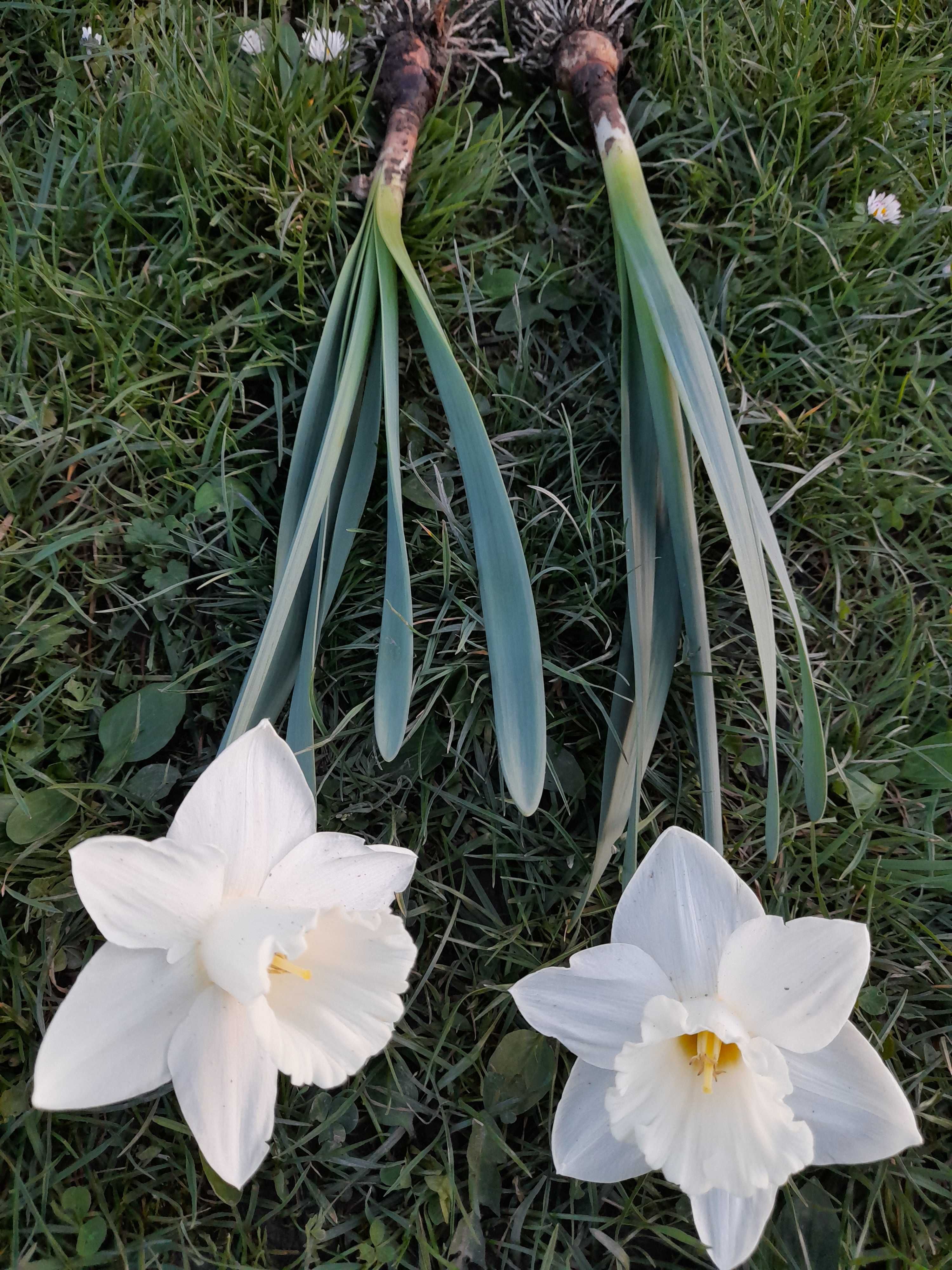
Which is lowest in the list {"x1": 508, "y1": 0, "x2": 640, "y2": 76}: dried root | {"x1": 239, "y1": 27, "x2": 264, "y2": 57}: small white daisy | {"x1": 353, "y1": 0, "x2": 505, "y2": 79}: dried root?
{"x1": 508, "y1": 0, "x2": 640, "y2": 76}: dried root

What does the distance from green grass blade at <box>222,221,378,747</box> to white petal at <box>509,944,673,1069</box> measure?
493 millimetres

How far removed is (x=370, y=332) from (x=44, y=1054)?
1113 mm

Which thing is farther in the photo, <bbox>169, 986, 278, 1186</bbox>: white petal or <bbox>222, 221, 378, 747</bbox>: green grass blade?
<bbox>222, 221, 378, 747</bbox>: green grass blade

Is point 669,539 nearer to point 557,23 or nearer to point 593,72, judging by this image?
point 593,72

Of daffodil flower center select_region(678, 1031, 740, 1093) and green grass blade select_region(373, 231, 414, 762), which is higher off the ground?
green grass blade select_region(373, 231, 414, 762)

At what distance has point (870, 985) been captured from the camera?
1.30m

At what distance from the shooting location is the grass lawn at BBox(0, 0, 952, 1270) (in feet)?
3.96

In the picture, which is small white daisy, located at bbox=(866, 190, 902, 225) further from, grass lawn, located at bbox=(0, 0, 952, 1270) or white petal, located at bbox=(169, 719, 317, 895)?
white petal, located at bbox=(169, 719, 317, 895)

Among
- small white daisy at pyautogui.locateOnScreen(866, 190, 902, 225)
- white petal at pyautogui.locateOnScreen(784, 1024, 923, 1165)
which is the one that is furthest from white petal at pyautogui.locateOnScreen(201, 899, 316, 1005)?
small white daisy at pyautogui.locateOnScreen(866, 190, 902, 225)

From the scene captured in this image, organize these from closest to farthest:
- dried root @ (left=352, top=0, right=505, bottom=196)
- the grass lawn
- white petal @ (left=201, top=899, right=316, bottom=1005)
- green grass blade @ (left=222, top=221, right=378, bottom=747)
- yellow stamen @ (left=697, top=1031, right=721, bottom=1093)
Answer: white petal @ (left=201, top=899, right=316, bottom=1005), yellow stamen @ (left=697, top=1031, right=721, bottom=1093), green grass blade @ (left=222, top=221, right=378, bottom=747), the grass lawn, dried root @ (left=352, top=0, right=505, bottom=196)

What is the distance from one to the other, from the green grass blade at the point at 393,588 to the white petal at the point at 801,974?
1.64 ft

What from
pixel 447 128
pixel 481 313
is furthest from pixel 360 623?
pixel 447 128

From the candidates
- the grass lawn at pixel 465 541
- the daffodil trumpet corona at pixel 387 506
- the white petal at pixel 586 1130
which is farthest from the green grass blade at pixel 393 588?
the white petal at pixel 586 1130

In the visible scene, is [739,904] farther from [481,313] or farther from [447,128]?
[447,128]
